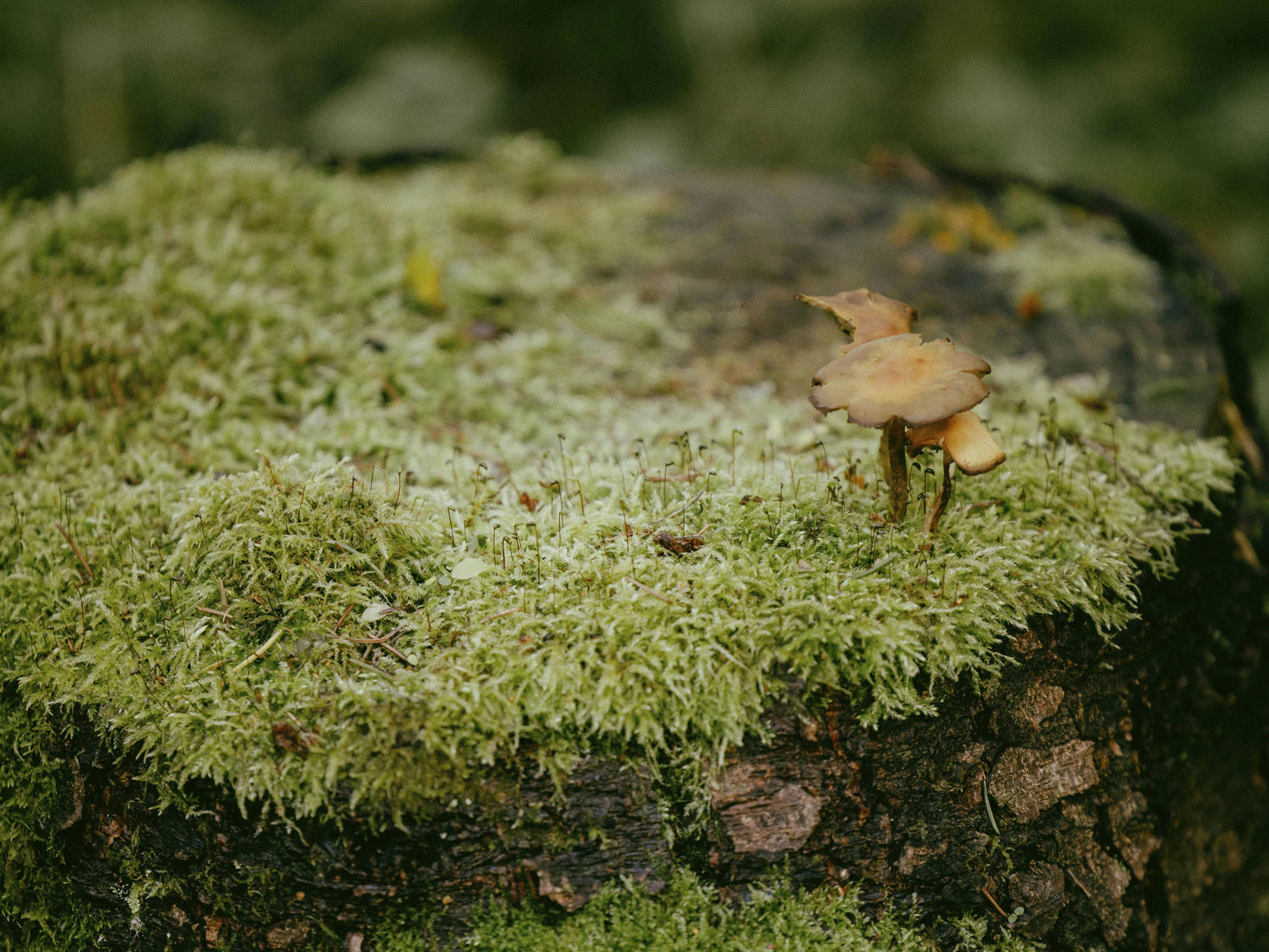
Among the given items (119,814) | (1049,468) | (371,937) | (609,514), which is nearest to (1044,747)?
(1049,468)

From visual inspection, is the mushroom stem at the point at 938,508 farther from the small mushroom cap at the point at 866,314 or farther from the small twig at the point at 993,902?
the small twig at the point at 993,902

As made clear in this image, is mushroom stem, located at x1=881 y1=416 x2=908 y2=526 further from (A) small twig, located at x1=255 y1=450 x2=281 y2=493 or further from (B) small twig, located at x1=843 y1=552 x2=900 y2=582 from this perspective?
(A) small twig, located at x1=255 y1=450 x2=281 y2=493

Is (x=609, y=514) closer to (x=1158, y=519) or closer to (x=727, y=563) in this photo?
(x=727, y=563)

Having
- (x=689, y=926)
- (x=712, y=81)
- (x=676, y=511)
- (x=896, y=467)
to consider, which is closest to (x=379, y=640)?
(x=676, y=511)

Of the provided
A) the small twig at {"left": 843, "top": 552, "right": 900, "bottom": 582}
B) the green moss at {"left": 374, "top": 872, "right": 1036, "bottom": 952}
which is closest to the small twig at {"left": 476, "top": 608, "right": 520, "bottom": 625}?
the green moss at {"left": 374, "top": 872, "right": 1036, "bottom": 952}

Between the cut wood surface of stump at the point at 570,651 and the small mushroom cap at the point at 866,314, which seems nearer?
the cut wood surface of stump at the point at 570,651

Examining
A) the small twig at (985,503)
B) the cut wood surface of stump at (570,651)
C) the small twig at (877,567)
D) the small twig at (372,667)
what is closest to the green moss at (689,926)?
the cut wood surface of stump at (570,651)
